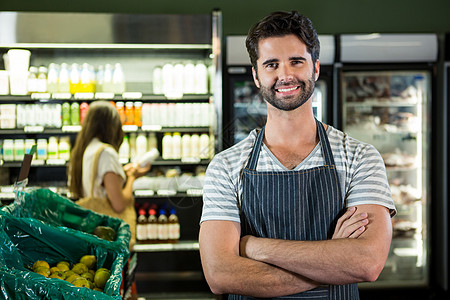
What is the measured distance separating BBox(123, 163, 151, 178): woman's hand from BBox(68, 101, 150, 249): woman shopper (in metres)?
0.37

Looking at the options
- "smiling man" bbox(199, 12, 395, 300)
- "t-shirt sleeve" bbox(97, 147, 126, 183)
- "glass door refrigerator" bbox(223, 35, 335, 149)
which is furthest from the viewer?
"glass door refrigerator" bbox(223, 35, 335, 149)

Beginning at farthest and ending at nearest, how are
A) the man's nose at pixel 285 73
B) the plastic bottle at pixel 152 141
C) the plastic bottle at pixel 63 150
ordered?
1. the plastic bottle at pixel 152 141
2. the plastic bottle at pixel 63 150
3. the man's nose at pixel 285 73

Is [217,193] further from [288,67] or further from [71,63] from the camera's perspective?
[71,63]

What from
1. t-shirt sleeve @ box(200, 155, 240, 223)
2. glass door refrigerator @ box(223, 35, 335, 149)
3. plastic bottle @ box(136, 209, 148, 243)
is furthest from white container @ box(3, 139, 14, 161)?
t-shirt sleeve @ box(200, 155, 240, 223)

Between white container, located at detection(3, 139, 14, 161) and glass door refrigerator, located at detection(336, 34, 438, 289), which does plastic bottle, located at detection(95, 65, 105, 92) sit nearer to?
white container, located at detection(3, 139, 14, 161)

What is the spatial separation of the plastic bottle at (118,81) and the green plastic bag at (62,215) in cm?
189

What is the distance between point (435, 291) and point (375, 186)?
3.32 meters

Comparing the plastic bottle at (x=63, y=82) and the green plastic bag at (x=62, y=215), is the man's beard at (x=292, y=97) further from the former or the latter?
the plastic bottle at (x=63, y=82)

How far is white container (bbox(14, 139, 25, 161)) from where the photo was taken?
4.09 m

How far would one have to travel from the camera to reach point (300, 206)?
1.60 meters

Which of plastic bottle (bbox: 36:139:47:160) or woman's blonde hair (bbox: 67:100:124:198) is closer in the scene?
woman's blonde hair (bbox: 67:100:124:198)

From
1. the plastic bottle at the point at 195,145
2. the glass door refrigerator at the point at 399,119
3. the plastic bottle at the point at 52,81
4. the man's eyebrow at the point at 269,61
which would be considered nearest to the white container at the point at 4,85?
the plastic bottle at the point at 52,81

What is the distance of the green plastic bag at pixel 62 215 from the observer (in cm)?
200

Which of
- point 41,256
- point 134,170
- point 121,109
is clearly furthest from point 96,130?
point 41,256
